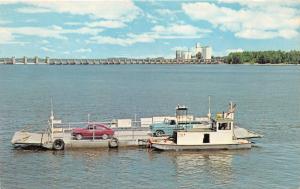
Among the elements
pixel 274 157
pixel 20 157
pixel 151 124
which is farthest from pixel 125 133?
pixel 274 157

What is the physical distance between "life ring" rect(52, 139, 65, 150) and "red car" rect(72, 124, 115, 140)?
6.47 ft

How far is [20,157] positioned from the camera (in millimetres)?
47500

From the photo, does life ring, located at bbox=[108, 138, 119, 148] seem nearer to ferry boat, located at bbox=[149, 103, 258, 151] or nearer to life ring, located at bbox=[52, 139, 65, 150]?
ferry boat, located at bbox=[149, 103, 258, 151]

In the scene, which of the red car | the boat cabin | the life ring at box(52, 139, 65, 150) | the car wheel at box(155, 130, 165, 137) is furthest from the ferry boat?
the life ring at box(52, 139, 65, 150)

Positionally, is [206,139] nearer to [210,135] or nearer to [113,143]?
[210,135]

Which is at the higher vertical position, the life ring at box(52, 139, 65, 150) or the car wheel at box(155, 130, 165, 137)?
the car wheel at box(155, 130, 165, 137)

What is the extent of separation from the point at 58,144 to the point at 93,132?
12.1 feet

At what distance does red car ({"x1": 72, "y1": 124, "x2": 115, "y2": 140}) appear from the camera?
51.2 meters

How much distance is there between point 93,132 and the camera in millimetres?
51219

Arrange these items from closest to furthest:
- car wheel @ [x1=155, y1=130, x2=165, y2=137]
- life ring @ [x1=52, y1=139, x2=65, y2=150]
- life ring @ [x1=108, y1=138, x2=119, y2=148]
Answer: life ring @ [x1=52, y1=139, x2=65, y2=150], life ring @ [x1=108, y1=138, x2=119, y2=148], car wheel @ [x1=155, y1=130, x2=165, y2=137]

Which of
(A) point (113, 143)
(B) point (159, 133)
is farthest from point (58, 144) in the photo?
(B) point (159, 133)

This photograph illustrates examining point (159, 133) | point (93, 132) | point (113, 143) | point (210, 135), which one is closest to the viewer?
point (210, 135)

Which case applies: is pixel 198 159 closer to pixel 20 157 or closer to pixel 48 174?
pixel 48 174

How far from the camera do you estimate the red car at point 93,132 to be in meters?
51.2
